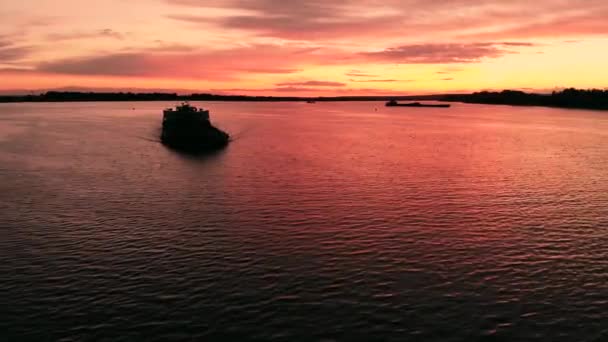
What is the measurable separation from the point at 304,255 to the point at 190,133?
299 feet

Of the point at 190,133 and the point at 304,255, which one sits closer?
the point at 304,255

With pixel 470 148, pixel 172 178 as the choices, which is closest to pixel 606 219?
pixel 172 178

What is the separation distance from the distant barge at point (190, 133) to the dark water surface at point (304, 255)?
123 feet

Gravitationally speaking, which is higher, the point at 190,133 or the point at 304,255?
the point at 190,133

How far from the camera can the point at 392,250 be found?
40531 millimetres

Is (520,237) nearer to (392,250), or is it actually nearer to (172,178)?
(392,250)

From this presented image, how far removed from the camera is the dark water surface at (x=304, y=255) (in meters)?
28.2

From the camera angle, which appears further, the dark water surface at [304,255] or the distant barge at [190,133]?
the distant barge at [190,133]

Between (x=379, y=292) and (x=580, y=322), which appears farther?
(x=379, y=292)

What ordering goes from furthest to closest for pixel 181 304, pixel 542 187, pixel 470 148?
1. pixel 470 148
2. pixel 542 187
3. pixel 181 304

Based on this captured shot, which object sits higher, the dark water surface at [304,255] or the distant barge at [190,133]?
the distant barge at [190,133]

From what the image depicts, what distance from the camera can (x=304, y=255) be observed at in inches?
1554

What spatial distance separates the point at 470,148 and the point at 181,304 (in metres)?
103

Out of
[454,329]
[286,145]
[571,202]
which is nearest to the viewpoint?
[454,329]
